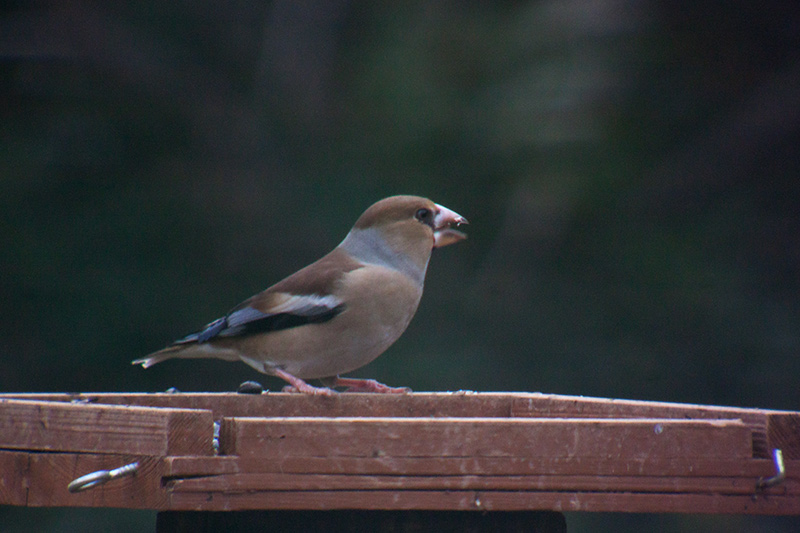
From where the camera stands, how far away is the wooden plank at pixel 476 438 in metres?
1.76

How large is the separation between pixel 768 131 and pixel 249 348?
175 inches

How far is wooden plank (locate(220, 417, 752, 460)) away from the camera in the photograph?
1757 millimetres

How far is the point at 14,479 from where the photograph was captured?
188cm

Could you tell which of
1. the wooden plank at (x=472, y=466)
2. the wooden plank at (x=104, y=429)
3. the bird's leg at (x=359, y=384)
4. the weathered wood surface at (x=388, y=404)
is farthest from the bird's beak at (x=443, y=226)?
the wooden plank at (x=104, y=429)

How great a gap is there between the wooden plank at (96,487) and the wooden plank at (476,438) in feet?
0.51

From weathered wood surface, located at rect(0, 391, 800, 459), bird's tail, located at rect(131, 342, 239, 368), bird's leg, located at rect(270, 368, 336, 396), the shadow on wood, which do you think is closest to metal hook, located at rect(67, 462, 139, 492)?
the shadow on wood

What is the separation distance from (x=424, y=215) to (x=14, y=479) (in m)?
1.90

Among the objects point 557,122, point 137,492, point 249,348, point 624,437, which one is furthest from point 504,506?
point 557,122

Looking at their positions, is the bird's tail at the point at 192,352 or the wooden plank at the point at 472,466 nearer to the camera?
the wooden plank at the point at 472,466

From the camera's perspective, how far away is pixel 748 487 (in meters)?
1.83

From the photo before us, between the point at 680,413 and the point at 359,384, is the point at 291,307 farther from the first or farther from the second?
the point at 680,413

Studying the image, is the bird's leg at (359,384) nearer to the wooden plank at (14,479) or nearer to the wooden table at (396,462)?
the wooden table at (396,462)

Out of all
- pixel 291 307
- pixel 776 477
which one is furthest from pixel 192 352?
pixel 776 477

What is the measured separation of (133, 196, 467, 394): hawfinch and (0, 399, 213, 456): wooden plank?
1.07m
